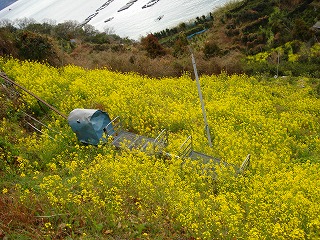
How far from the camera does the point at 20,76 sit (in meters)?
13.6

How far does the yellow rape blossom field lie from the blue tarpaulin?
13.2 inches

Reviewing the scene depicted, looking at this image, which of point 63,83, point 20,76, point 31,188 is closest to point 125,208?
point 31,188

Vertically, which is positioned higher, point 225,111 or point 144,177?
point 144,177

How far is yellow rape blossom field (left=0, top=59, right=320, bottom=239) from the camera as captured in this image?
5.66 metres

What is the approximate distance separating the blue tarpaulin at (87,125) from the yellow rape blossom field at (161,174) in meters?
0.34

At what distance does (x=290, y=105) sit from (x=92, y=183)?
8.79 metres

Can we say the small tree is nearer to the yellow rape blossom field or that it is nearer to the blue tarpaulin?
the yellow rape blossom field

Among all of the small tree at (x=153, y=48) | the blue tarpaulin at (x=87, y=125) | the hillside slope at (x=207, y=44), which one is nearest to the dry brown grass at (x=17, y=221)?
the blue tarpaulin at (x=87, y=125)

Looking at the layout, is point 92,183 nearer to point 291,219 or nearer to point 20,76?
point 291,219

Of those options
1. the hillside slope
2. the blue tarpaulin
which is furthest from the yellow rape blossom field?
the hillside slope

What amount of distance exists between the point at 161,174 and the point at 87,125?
2.91 meters

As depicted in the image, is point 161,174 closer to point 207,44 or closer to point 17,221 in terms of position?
point 17,221

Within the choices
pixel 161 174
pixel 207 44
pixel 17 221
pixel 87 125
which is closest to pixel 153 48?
pixel 207 44

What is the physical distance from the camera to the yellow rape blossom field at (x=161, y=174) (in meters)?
5.66
